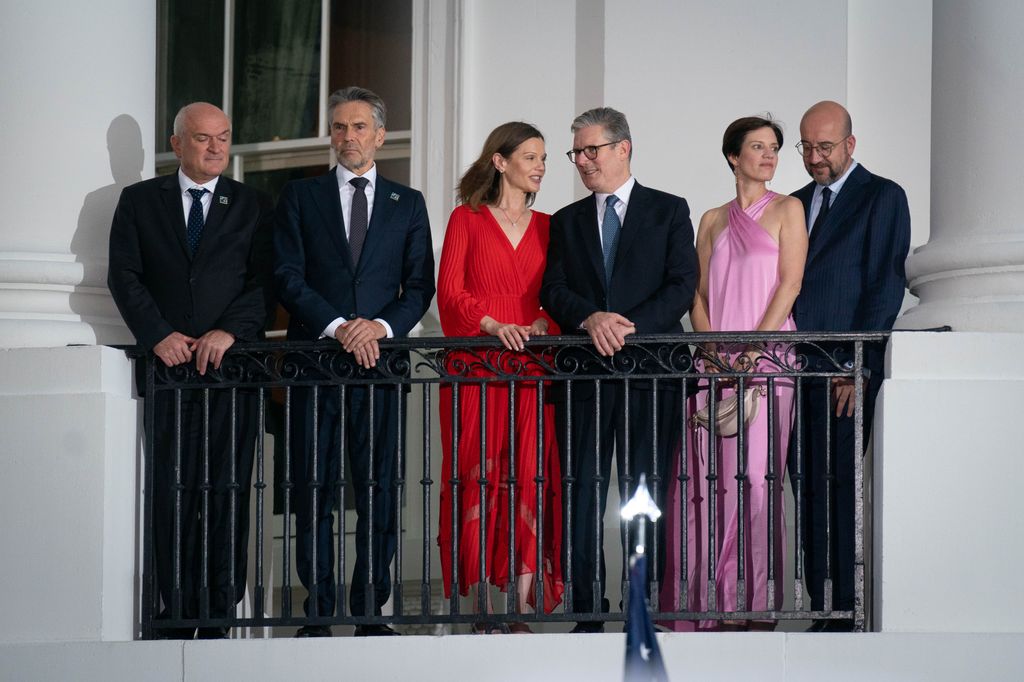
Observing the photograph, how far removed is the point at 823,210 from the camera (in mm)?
7453

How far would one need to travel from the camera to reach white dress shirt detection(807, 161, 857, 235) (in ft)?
24.4

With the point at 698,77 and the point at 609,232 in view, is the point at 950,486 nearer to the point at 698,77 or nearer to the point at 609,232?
the point at 609,232

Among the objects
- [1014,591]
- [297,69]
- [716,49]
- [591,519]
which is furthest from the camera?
[297,69]

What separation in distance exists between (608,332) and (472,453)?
0.83 meters

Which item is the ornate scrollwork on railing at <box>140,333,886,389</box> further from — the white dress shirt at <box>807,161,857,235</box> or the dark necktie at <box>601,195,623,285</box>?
the white dress shirt at <box>807,161,857,235</box>

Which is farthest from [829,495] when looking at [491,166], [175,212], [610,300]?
[175,212]

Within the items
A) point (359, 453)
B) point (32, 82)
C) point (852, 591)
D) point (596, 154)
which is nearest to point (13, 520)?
point (359, 453)

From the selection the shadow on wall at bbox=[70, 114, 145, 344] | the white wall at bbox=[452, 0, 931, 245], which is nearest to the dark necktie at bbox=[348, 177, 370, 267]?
the shadow on wall at bbox=[70, 114, 145, 344]

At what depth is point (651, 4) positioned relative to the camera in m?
9.69

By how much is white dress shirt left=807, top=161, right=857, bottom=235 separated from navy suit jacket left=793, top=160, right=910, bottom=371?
0.22ft

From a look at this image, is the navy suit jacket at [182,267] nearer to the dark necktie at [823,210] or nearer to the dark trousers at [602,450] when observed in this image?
the dark trousers at [602,450]

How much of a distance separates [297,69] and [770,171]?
3838mm

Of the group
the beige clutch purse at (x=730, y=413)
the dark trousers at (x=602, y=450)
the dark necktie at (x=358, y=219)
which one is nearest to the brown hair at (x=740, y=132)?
the beige clutch purse at (x=730, y=413)

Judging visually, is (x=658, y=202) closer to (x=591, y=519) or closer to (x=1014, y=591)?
(x=591, y=519)
